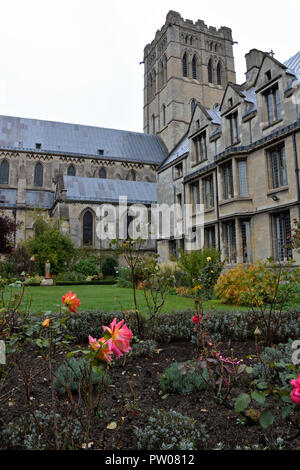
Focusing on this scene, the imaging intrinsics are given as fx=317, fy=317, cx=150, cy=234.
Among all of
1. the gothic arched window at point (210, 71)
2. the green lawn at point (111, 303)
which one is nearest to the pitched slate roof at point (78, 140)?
the gothic arched window at point (210, 71)

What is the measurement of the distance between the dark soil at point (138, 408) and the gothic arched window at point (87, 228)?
82.3ft

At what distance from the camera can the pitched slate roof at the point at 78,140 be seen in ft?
120

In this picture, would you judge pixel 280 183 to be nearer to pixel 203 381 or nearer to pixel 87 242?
pixel 203 381

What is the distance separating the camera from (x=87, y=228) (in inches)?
1149

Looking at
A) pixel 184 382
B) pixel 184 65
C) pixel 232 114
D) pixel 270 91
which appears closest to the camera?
pixel 184 382

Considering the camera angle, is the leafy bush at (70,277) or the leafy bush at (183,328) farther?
the leafy bush at (70,277)

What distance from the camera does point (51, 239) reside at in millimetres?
→ 23172

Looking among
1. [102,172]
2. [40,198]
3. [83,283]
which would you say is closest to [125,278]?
[83,283]

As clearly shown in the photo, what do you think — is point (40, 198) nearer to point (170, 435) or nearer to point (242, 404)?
point (170, 435)

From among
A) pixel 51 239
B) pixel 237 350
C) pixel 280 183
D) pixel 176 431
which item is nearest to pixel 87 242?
pixel 51 239

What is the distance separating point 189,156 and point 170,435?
1917 centimetres

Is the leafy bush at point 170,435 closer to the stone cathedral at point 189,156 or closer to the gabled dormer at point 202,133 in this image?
the stone cathedral at point 189,156

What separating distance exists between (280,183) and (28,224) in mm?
25417

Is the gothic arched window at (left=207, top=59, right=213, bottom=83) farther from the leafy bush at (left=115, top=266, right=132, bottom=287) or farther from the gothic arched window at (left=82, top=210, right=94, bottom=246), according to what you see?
the leafy bush at (left=115, top=266, right=132, bottom=287)
